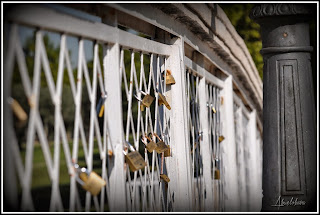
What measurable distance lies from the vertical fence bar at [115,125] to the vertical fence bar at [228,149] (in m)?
2.67

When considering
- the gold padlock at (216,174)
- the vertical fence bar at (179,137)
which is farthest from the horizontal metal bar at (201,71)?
the gold padlock at (216,174)

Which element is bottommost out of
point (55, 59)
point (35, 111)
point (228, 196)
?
point (228, 196)

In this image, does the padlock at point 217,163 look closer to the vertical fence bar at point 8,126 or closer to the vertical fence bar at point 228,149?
the vertical fence bar at point 228,149

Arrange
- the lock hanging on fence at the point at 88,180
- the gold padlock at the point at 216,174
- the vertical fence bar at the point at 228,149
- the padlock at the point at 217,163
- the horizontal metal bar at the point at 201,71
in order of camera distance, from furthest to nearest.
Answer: the vertical fence bar at the point at 228,149, the padlock at the point at 217,163, the gold padlock at the point at 216,174, the horizontal metal bar at the point at 201,71, the lock hanging on fence at the point at 88,180

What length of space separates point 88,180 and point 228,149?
3146 millimetres

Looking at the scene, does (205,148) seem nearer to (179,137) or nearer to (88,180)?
(179,137)

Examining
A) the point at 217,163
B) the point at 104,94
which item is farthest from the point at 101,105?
the point at 217,163

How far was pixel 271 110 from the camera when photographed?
298 centimetres

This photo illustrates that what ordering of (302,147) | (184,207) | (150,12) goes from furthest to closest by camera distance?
(302,147)
(184,207)
(150,12)

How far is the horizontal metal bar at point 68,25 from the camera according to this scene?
144 cm

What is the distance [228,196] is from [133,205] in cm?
258

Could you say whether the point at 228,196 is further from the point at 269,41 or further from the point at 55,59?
the point at 55,59

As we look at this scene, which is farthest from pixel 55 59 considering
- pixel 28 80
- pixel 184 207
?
pixel 184 207

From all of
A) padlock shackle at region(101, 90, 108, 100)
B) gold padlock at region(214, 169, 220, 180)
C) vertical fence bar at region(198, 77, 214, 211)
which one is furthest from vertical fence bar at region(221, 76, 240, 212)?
padlock shackle at region(101, 90, 108, 100)
